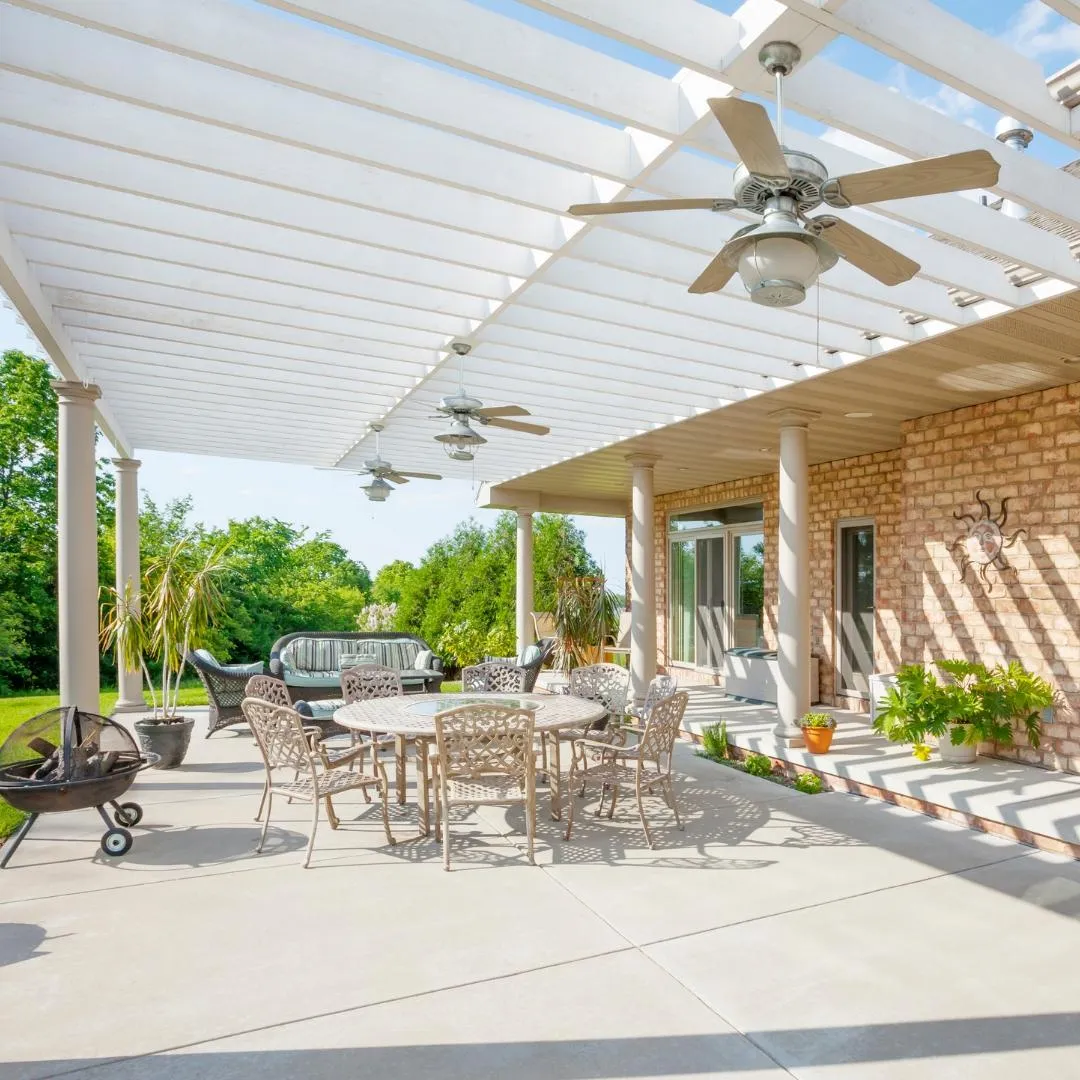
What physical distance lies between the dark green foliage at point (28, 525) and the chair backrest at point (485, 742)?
12466 mm

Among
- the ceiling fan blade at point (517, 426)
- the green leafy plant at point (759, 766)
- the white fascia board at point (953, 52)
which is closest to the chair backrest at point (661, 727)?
the green leafy plant at point (759, 766)

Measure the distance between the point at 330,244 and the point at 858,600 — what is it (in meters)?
7.22

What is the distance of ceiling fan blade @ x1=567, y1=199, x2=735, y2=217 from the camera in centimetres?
230

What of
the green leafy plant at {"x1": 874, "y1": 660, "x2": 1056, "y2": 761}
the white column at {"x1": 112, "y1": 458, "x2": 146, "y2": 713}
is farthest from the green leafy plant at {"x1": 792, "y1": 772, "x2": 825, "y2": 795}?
the white column at {"x1": 112, "y1": 458, "x2": 146, "y2": 713}

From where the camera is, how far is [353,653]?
9.53 metres

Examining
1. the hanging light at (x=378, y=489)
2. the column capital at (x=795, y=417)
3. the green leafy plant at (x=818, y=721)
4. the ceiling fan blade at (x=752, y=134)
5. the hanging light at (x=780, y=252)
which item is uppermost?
the column capital at (x=795, y=417)

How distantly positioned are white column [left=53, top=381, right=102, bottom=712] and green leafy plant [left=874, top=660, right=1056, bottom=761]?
6058mm

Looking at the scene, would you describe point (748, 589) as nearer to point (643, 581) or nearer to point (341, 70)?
point (643, 581)

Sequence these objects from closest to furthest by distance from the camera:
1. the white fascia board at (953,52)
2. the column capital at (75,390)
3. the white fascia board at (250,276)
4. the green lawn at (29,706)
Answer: the white fascia board at (953,52), the white fascia board at (250,276), the column capital at (75,390), the green lawn at (29,706)

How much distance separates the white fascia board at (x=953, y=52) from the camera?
221cm

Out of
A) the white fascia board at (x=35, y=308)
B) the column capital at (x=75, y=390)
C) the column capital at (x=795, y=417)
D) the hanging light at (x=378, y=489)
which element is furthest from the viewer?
the hanging light at (x=378, y=489)

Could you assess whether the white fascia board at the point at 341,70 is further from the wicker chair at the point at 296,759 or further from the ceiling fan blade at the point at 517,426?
the wicker chair at the point at 296,759

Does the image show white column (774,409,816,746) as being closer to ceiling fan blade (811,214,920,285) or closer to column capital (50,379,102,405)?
ceiling fan blade (811,214,920,285)

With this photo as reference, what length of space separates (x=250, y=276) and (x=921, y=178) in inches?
131
